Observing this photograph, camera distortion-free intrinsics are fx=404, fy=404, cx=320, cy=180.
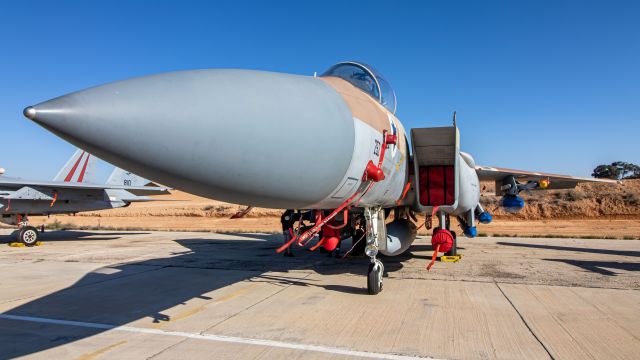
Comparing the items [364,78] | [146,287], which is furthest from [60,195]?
[364,78]

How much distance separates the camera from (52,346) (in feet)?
12.7

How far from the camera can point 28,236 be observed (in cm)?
1357

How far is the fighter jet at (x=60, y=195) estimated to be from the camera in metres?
13.9

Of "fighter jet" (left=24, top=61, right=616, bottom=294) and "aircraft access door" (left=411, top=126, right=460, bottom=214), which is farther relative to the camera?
"aircraft access door" (left=411, top=126, right=460, bottom=214)

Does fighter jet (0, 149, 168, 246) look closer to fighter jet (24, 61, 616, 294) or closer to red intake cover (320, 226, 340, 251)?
red intake cover (320, 226, 340, 251)

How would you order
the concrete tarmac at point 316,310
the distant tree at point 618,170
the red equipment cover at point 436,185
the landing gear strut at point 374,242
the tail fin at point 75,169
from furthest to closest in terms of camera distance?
1. the distant tree at point 618,170
2. the tail fin at point 75,169
3. the red equipment cover at point 436,185
4. the landing gear strut at point 374,242
5. the concrete tarmac at point 316,310

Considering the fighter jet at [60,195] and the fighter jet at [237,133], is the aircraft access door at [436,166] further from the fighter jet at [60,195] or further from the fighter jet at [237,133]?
the fighter jet at [60,195]

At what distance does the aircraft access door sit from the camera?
604 cm

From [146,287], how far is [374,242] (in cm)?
382

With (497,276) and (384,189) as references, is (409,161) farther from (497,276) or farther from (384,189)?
(497,276)

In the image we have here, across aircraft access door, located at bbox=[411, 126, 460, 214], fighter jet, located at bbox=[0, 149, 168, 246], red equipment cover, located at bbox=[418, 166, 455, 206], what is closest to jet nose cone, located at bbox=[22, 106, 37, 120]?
aircraft access door, located at bbox=[411, 126, 460, 214]

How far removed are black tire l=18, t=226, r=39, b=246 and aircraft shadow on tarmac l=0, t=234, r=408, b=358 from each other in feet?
20.6

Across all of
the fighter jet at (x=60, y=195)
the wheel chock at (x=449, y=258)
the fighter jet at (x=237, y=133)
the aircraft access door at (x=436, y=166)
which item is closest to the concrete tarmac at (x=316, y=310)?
the wheel chock at (x=449, y=258)

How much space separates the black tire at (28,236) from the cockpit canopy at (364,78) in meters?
13.2
